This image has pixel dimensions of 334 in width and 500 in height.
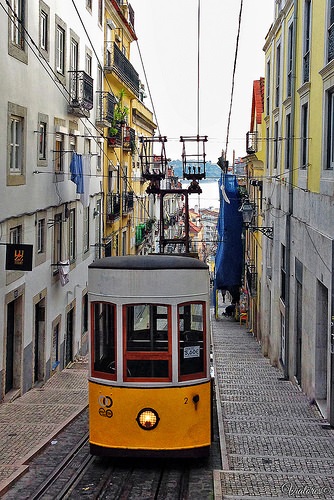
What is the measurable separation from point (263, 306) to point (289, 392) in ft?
37.0

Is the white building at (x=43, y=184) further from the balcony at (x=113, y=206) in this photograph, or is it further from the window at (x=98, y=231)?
Answer: the balcony at (x=113, y=206)

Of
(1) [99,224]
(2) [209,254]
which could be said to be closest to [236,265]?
(1) [99,224]

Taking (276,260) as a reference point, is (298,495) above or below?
below

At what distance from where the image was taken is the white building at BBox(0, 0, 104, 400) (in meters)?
15.5

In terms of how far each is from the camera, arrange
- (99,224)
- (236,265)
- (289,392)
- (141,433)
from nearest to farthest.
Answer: (141,433) → (289,392) → (99,224) → (236,265)

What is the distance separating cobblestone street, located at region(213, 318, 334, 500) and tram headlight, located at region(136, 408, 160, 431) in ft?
3.28

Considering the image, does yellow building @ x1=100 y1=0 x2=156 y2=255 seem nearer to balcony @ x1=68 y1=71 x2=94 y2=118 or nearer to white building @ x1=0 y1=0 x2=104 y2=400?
balcony @ x1=68 y1=71 x2=94 y2=118

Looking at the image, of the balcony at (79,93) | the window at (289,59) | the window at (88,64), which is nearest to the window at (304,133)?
the window at (289,59)

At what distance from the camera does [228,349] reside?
26.5 metres

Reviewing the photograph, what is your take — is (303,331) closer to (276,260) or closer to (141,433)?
(276,260)

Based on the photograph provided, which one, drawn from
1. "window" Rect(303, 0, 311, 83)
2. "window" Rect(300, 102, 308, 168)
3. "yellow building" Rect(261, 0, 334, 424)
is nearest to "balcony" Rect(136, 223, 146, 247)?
"yellow building" Rect(261, 0, 334, 424)

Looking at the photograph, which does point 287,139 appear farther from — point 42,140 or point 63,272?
point 63,272

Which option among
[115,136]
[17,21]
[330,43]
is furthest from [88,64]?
[330,43]

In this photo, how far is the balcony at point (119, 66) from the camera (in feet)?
95.9
